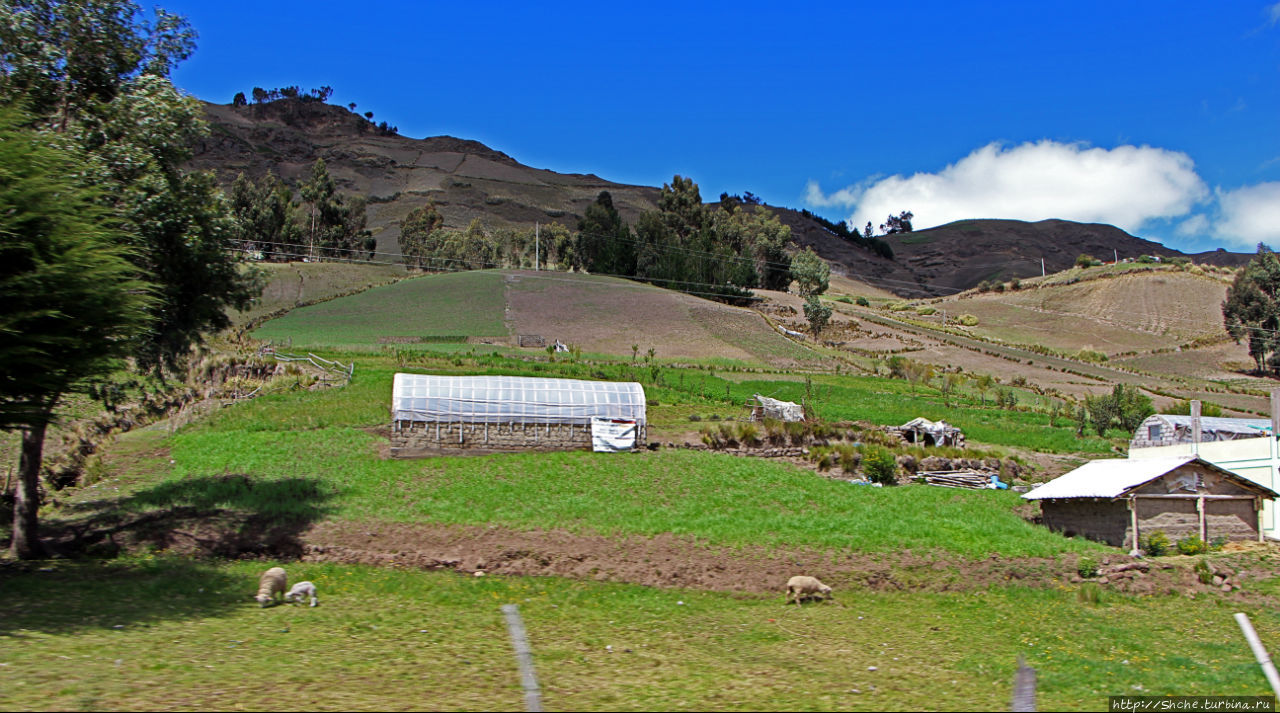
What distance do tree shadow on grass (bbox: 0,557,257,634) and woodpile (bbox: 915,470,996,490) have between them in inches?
1088

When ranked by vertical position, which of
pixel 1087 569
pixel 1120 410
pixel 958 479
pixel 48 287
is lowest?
pixel 1087 569

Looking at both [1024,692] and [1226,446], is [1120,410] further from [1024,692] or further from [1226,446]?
[1024,692]

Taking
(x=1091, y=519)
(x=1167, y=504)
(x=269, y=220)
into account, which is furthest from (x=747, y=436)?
(x=269, y=220)

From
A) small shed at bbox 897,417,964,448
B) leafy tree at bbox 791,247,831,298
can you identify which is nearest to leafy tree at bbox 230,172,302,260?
leafy tree at bbox 791,247,831,298

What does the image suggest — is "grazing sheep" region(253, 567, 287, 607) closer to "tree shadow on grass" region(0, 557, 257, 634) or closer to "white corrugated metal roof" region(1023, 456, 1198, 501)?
"tree shadow on grass" region(0, 557, 257, 634)

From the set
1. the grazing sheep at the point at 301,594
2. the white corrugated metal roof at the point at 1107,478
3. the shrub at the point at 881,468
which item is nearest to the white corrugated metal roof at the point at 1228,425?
the white corrugated metal roof at the point at 1107,478

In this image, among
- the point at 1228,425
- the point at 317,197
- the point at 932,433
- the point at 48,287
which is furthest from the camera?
the point at 317,197

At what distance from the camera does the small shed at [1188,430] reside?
4203cm

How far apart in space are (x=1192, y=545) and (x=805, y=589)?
14.8 meters

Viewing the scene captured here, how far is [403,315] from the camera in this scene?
272 feet

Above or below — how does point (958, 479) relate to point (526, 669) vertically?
below

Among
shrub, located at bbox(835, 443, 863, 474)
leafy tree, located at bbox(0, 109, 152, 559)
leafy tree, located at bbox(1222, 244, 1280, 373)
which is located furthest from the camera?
leafy tree, located at bbox(1222, 244, 1280, 373)

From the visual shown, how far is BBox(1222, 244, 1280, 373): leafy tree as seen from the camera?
9825 centimetres

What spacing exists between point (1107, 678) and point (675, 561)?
11543mm
